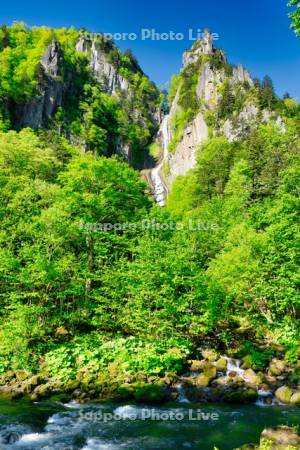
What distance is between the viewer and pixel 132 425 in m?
16.9

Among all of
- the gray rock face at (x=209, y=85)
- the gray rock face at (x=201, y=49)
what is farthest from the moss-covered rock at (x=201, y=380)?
the gray rock face at (x=201, y=49)

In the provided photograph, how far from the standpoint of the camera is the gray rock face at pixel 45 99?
Answer: 9100cm

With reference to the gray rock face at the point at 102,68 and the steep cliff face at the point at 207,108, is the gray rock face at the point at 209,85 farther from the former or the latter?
the gray rock face at the point at 102,68

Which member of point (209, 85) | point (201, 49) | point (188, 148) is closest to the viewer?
point (188, 148)

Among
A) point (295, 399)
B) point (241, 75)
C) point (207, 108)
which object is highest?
point (241, 75)

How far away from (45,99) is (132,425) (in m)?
91.7

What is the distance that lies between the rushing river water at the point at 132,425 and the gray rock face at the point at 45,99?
82.0m

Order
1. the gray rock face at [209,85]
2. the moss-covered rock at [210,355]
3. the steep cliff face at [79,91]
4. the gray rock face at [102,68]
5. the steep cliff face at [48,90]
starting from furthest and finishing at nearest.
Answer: the gray rock face at [102,68] → the gray rock face at [209,85] → the steep cliff face at [79,91] → the steep cliff face at [48,90] → the moss-covered rock at [210,355]

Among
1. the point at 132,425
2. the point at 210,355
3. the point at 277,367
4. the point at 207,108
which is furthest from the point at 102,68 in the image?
the point at 132,425

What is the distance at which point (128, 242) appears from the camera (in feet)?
98.8

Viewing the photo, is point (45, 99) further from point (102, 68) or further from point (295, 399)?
point (295, 399)

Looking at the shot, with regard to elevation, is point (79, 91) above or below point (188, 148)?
above

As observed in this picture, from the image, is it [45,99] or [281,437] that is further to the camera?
[45,99]

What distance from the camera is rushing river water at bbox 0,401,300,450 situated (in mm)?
14922
